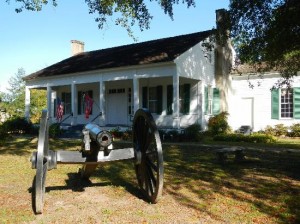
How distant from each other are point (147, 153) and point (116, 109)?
705 inches

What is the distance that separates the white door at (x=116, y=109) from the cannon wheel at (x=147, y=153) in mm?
16897

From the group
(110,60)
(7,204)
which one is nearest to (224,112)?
(110,60)

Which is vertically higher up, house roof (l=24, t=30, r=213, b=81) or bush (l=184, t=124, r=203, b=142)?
house roof (l=24, t=30, r=213, b=81)

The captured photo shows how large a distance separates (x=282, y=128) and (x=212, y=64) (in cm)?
547

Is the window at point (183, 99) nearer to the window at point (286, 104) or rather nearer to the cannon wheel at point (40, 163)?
the window at point (286, 104)

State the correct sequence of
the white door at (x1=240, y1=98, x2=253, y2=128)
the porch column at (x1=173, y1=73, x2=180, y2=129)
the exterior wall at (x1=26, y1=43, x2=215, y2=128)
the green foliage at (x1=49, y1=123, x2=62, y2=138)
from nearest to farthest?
the porch column at (x1=173, y1=73, x2=180, y2=129) < the exterior wall at (x1=26, y1=43, x2=215, y2=128) < the green foliage at (x1=49, y1=123, x2=62, y2=138) < the white door at (x1=240, y1=98, x2=253, y2=128)

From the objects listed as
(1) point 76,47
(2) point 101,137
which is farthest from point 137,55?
(2) point 101,137

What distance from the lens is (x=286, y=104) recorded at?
20656 millimetres

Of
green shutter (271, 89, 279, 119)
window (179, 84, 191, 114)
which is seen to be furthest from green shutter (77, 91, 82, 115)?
green shutter (271, 89, 279, 119)

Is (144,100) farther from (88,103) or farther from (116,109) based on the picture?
(88,103)

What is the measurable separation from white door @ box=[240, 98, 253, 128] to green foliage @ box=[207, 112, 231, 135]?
8.68 feet

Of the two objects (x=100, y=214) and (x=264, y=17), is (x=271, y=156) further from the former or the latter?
(x=100, y=214)

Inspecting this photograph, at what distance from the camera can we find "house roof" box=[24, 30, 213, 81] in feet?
61.6

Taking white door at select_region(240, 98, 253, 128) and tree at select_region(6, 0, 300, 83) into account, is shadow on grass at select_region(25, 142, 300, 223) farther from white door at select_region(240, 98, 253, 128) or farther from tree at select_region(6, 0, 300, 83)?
white door at select_region(240, 98, 253, 128)
